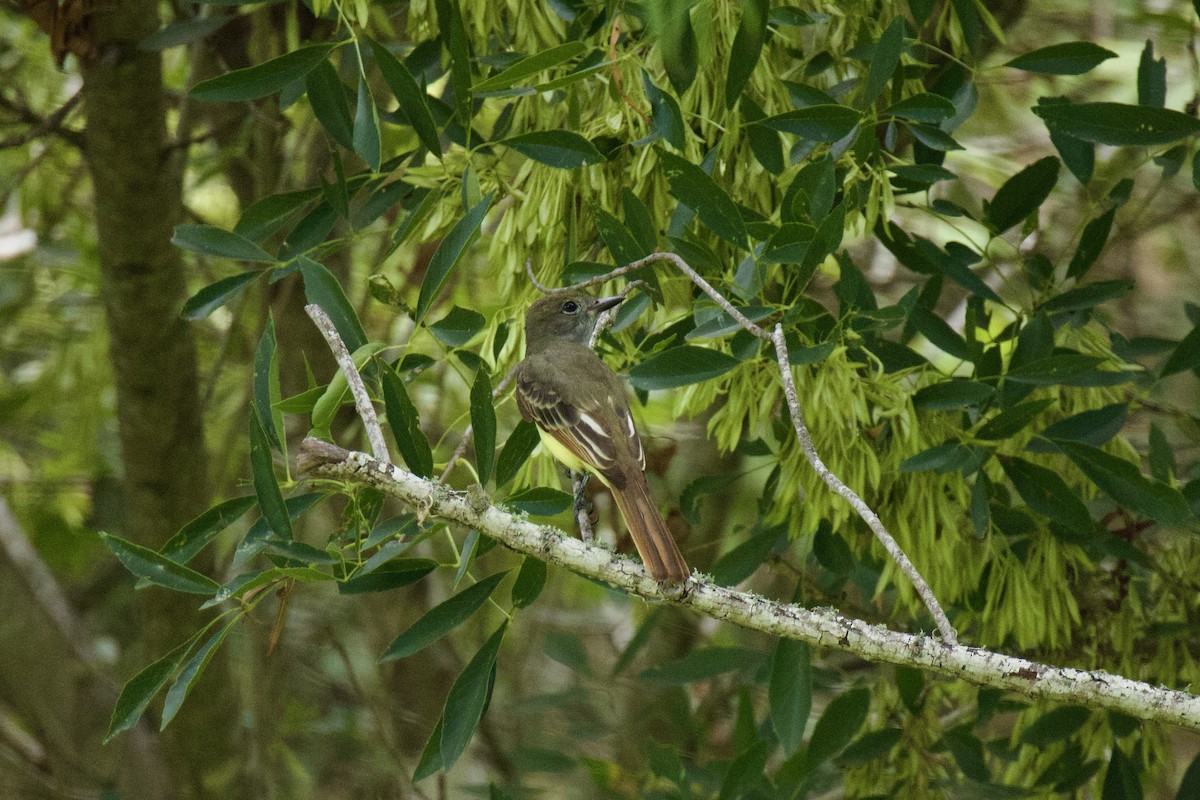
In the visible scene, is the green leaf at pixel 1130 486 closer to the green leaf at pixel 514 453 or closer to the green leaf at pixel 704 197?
the green leaf at pixel 704 197

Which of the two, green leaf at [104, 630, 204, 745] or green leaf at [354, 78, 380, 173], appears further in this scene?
green leaf at [354, 78, 380, 173]

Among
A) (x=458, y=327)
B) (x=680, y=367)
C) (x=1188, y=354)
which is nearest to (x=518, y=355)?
(x=458, y=327)

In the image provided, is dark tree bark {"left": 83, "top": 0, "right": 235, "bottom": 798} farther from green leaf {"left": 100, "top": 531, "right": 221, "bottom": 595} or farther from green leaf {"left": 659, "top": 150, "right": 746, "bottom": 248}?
green leaf {"left": 659, "top": 150, "right": 746, "bottom": 248}

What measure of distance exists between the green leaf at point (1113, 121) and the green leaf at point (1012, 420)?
17.2 inches

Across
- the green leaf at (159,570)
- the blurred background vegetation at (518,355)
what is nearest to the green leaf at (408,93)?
the blurred background vegetation at (518,355)

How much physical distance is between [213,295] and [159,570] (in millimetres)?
685

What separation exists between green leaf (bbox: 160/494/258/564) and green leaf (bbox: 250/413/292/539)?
0.13m

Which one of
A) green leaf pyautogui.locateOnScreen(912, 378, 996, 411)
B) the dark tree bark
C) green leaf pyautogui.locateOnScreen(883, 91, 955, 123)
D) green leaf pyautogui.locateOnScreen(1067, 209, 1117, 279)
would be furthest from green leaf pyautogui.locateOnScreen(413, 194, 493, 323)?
the dark tree bark

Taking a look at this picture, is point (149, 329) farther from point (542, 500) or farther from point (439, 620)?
point (542, 500)

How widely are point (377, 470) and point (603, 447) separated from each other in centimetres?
77

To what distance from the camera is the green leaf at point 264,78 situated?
213 centimetres

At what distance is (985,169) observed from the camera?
12.9 feet

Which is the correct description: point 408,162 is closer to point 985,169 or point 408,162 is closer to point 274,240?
point 274,240

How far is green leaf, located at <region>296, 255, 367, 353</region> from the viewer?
2.01 meters
